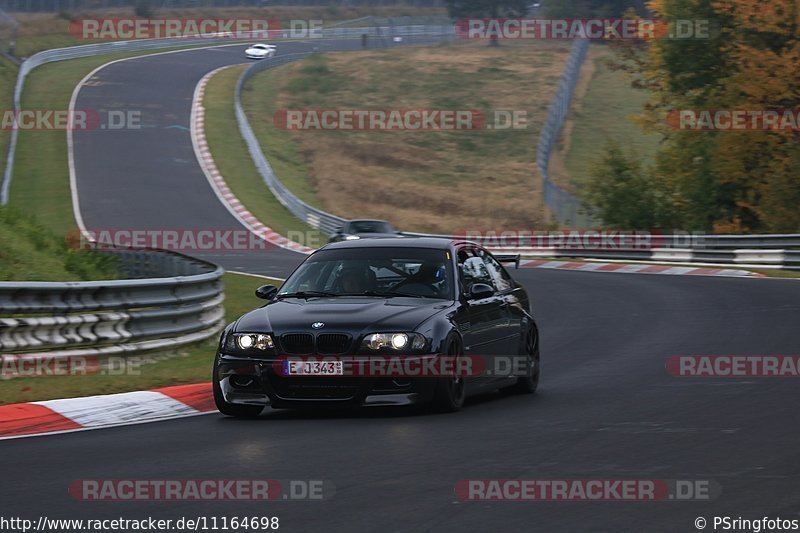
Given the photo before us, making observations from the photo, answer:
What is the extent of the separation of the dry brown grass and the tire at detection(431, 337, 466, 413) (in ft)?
120

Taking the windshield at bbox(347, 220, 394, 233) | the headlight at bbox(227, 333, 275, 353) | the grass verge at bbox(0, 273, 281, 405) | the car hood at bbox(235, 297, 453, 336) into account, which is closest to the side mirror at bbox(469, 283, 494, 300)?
the car hood at bbox(235, 297, 453, 336)

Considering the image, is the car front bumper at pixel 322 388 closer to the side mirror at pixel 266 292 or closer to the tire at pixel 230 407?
the tire at pixel 230 407

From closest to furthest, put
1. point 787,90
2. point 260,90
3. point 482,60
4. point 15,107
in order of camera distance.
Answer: point 787,90 < point 15,107 < point 260,90 < point 482,60

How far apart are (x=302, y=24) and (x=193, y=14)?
956 cm

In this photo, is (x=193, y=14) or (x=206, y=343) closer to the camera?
(x=206, y=343)

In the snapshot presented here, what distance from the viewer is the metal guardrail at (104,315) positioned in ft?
39.9

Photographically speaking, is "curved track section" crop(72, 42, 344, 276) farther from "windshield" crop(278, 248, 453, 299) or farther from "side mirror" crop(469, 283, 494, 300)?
"side mirror" crop(469, 283, 494, 300)

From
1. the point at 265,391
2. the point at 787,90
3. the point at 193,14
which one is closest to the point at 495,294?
the point at 265,391

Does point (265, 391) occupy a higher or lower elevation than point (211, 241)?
higher

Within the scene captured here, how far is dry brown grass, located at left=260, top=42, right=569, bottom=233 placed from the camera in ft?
172

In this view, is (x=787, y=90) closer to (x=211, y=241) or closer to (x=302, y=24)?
(x=211, y=241)

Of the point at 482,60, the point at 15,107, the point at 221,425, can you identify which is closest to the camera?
the point at 221,425

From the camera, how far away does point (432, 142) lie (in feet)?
221

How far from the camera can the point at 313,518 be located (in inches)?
251
